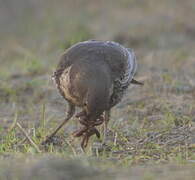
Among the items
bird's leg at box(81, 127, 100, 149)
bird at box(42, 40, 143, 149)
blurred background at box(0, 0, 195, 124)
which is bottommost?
bird's leg at box(81, 127, 100, 149)

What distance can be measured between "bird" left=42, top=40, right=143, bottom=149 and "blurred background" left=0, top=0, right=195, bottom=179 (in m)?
0.47

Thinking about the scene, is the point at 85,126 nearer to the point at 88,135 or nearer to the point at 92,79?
the point at 88,135

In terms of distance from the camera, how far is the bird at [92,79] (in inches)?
195

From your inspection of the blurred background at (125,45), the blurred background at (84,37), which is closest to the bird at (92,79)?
the blurred background at (125,45)

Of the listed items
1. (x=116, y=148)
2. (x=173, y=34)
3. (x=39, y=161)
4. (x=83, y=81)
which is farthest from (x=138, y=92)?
(x=173, y=34)

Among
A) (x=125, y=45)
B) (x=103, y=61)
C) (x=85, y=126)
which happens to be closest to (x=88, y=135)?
(x=85, y=126)

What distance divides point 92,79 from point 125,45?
6923mm

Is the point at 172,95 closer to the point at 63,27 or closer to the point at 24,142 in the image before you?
the point at 24,142

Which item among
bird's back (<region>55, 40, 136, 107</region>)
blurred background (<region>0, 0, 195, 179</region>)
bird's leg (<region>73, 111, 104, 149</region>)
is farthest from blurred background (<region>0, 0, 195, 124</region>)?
bird's leg (<region>73, 111, 104, 149</region>)

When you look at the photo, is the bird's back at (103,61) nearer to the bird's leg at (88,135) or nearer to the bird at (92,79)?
the bird at (92,79)

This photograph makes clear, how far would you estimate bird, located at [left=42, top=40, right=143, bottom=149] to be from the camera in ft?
16.2

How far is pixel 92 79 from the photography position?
4.98 metres

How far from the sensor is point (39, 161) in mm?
4176

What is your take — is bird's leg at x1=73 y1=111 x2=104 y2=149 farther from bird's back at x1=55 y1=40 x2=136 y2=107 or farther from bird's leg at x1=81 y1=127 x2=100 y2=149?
bird's back at x1=55 y1=40 x2=136 y2=107
